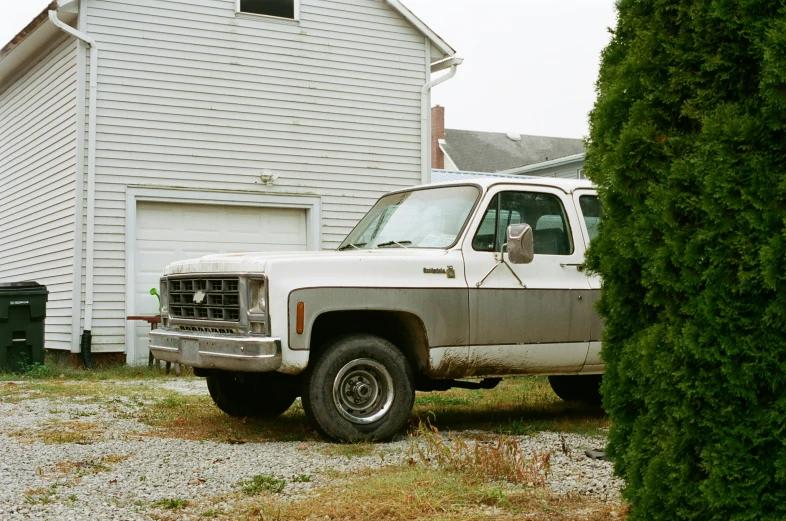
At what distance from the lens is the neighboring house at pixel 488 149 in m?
45.8

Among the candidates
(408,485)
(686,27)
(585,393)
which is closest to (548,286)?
(585,393)

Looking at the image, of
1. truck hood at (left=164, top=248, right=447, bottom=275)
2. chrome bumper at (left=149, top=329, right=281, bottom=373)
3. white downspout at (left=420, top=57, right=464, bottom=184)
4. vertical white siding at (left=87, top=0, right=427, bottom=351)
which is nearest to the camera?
chrome bumper at (left=149, top=329, right=281, bottom=373)

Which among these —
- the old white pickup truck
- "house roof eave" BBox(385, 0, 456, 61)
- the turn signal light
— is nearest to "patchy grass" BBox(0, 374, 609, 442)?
the old white pickup truck

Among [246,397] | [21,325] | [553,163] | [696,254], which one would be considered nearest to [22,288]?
[21,325]

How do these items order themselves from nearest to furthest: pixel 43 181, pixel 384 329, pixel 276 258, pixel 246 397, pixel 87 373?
pixel 276 258 → pixel 384 329 → pixel 246 397 → pixel 87 373 → pixel 43 181

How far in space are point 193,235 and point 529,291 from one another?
813 centimetres

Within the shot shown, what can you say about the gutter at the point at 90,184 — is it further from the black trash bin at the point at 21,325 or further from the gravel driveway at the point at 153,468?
the gravel driveway at the point at 153,468

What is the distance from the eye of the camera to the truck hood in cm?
705

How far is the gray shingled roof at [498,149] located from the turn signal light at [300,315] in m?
39.3

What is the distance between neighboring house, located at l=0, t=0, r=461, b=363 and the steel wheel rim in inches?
307

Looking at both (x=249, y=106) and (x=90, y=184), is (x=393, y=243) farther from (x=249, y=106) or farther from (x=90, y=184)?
(x=249, y=106)

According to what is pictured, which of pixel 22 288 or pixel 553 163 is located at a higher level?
pixel 553 163

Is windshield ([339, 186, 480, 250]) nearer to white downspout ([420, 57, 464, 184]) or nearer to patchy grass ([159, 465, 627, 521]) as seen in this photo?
patchy grass ([159, 465, 627, 521])

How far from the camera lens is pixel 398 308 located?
726 centimetres
